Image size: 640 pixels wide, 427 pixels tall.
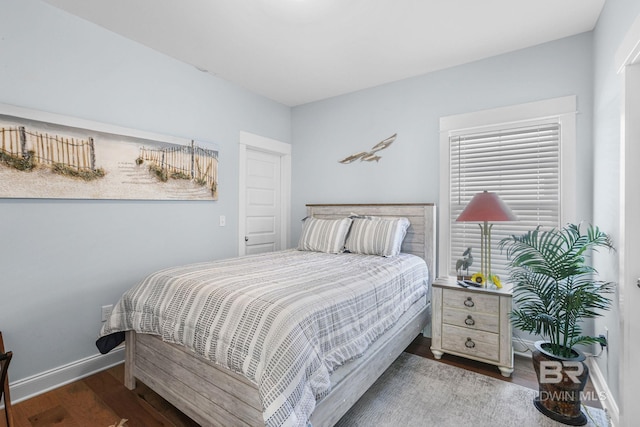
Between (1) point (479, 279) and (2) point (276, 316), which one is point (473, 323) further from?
(2) point (276, 316)

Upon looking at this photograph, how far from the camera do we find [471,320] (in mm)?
2348

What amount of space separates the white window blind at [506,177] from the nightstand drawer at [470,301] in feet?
1.82

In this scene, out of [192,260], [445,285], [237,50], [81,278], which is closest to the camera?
[81,278]

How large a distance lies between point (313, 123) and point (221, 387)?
318 cm

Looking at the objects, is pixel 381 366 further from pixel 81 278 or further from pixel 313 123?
pixel 313 123

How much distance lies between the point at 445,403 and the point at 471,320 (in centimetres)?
67

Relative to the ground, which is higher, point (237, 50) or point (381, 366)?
point (237, 50)

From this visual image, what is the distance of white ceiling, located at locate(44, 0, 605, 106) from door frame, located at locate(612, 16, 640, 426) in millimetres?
851

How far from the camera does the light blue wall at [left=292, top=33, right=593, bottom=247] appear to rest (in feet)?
7.96

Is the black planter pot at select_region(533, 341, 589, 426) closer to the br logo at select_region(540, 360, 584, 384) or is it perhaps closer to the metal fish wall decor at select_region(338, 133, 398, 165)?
the br logo at select_region(540, 360, 584, 384)

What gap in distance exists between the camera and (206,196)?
3055 mm

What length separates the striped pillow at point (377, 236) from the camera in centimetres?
281

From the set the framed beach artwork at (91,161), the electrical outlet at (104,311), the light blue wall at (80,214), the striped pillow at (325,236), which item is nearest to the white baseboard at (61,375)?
the light blue wall at (80,214)

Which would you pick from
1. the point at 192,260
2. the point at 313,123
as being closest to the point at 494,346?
the point at 192,260
